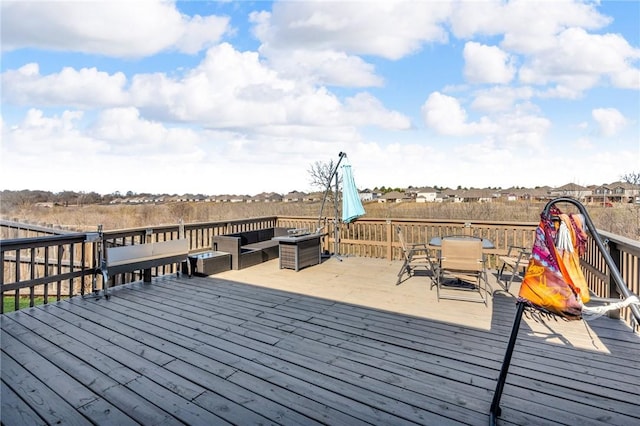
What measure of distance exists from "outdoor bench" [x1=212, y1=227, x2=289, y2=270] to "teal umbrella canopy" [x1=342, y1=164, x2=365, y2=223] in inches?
55.8

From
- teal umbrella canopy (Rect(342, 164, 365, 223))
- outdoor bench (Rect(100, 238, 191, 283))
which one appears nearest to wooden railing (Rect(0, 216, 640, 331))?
outdoor bench (Rect(100, 238, 191, 283))

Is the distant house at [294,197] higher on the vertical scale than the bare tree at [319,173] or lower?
lower

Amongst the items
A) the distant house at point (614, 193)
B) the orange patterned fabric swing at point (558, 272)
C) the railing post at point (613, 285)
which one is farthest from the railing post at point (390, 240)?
the distant house at point (614, 193)

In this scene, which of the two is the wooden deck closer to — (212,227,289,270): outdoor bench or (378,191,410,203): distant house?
(212,227,289,270): outdoor bench

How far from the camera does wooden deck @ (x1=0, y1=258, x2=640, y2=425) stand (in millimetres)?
2047

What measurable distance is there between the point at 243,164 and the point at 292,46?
367 inches

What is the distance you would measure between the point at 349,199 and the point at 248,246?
88.1 inches

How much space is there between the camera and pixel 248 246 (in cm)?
689

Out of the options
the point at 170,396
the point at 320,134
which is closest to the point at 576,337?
the point at 170,396

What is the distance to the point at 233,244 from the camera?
235 inches

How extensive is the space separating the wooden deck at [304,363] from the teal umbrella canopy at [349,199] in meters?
2.80

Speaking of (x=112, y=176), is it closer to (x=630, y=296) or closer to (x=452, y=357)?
(x=452, y=357)

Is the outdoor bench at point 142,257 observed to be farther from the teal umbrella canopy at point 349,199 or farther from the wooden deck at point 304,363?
the teal umbrella canopy at point 349,199

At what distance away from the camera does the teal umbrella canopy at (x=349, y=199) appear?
7004 mm
